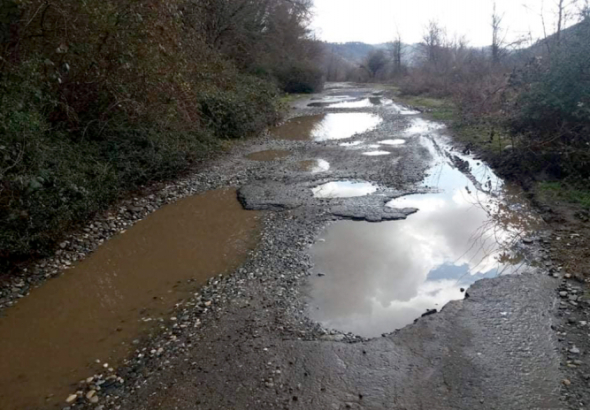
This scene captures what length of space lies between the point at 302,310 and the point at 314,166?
7155 millimetres

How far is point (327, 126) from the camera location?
65.6 feet

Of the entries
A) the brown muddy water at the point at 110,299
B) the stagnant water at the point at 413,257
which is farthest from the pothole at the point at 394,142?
the brown muddy water at the point at 110,299

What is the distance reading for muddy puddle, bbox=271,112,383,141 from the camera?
56.6 feet

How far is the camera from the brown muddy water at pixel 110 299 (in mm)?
4203

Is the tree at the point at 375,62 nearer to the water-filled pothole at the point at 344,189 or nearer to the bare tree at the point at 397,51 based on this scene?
the bare tree at the point at 397,51

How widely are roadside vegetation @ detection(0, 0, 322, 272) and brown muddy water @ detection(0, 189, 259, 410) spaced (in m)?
0.91

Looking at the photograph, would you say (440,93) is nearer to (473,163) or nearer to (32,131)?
(473,163)

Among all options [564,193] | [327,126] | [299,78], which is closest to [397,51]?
→ [299,78]

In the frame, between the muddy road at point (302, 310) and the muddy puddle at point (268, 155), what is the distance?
3.50 m

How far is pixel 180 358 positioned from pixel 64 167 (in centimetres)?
431

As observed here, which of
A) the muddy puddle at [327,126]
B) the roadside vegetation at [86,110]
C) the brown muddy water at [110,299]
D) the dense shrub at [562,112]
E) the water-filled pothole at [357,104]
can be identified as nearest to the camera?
the brown muddy water at [110,299]

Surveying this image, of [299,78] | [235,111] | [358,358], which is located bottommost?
[358,358]

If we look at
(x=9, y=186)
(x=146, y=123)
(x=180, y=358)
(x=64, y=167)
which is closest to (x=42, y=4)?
(x=64, y=167)

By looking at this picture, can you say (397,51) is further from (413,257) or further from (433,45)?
(413,257)
